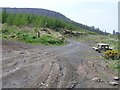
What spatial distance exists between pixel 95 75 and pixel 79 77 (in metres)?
1.45

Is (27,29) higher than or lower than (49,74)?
higher

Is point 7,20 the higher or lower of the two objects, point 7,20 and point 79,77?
the higher

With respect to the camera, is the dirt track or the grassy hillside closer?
the dirt track

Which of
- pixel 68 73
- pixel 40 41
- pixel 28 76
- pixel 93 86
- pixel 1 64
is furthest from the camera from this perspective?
pixel 40 41

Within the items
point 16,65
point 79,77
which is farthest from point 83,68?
point 16,65

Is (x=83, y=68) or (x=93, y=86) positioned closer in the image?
(x=93, y=86)

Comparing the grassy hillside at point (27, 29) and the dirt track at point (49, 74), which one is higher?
the grassy hillside at point (27, 29)

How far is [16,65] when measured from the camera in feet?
73.7

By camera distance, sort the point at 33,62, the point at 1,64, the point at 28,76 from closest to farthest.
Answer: the point at 28,76 → the point at 1,64 → the point at 33,62

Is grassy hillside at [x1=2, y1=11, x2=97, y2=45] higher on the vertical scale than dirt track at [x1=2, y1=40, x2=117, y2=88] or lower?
higher

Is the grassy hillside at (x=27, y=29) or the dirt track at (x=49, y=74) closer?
the dirt track at (x=49, y=74)

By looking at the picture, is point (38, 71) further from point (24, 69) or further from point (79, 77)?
point (79, 77)

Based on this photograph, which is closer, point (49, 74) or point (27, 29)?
point (49, 74)

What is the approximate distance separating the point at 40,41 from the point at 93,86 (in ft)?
102
